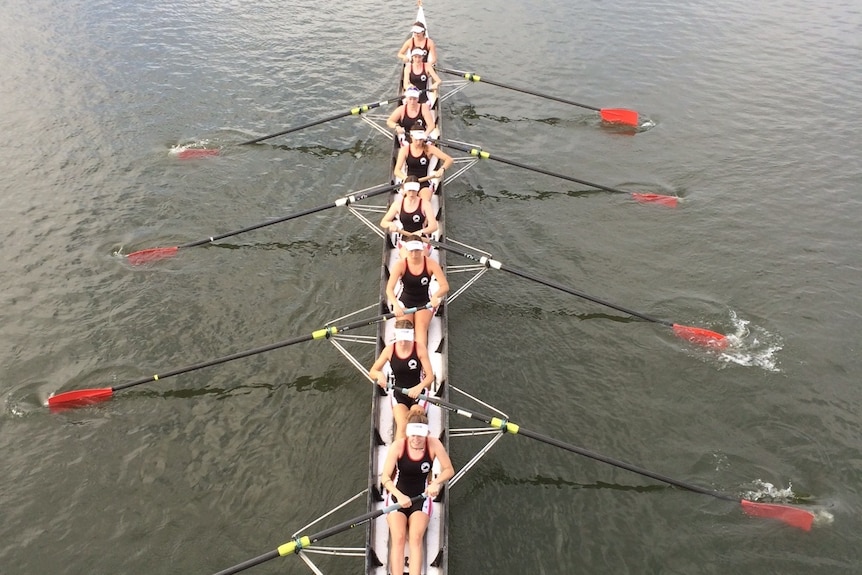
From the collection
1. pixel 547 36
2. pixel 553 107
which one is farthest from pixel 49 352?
pixel 547 36

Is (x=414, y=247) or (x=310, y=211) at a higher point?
(x=414, y=247)

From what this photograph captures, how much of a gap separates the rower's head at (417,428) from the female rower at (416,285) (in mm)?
3049

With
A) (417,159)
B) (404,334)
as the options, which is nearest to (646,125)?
(417,159)

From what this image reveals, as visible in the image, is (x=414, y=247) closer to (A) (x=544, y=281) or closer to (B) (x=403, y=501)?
(A) (x=544, y=281)

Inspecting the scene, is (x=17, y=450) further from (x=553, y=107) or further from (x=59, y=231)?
(x=553, y=107)

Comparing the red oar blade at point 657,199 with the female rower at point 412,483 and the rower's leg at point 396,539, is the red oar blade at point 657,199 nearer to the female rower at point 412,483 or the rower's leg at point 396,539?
the female rower at point 412,483

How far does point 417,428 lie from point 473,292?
23.1 ft

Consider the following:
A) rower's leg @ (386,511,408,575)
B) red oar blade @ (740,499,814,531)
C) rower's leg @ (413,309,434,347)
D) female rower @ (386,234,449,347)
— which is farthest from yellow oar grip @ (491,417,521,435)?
red oar blade @ (740,499,814,531)

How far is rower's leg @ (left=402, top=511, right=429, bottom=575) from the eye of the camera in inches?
357

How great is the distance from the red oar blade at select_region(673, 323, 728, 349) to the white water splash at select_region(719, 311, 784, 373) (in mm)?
199

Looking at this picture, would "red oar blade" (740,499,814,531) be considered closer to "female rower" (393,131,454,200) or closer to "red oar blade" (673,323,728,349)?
"red oar blade" (673,323,728,349)

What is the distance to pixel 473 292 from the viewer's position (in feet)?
51.6

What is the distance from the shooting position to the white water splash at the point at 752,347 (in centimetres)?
1380

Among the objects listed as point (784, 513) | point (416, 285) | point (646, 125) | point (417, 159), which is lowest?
point (784, 513)
